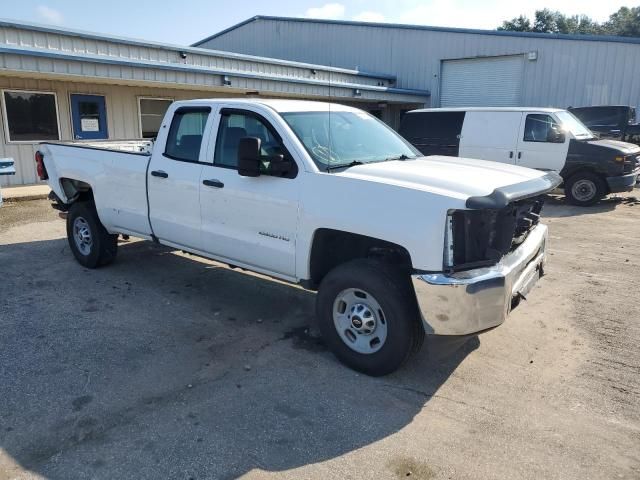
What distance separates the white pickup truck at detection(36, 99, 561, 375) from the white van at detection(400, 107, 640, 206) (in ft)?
24.9

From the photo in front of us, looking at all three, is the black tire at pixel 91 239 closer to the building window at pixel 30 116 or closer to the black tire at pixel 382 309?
the black tire at pixel 382 309

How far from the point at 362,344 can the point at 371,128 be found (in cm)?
219

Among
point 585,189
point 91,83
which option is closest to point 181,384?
point 585,189

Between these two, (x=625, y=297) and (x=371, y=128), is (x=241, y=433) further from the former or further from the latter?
(x=625, y=297)

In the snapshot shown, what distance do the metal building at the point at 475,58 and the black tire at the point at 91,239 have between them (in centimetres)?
1845

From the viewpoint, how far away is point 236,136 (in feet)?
15.5

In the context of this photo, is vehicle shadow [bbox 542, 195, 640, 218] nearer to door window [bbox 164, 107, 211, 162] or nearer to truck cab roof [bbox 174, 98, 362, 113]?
truck cab roof [bbox 174, 98, 362, 113]

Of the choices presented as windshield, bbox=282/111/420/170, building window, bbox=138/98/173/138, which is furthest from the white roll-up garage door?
windshield, bbox=282/111/420/170

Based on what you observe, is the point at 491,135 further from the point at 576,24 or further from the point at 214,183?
the point at 576,24

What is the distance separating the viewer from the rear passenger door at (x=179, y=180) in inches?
195

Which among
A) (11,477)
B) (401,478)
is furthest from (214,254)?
(401,478)

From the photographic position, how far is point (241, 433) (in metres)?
3.20

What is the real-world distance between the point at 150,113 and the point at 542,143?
35.9ft

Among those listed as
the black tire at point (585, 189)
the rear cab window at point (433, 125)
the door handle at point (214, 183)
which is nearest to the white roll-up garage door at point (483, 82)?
the rear cab window at point (433, 125)
